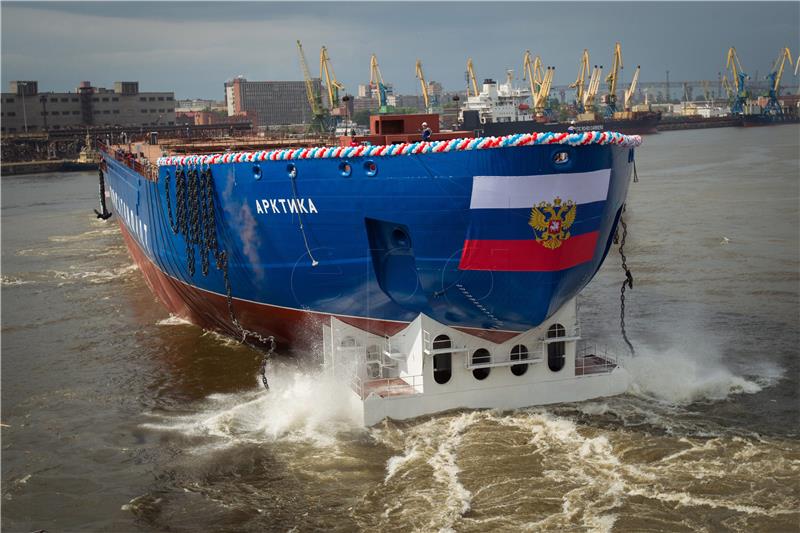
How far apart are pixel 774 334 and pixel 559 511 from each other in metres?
9.51

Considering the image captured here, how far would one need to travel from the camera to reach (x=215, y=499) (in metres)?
11.5

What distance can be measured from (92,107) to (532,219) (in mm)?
123972

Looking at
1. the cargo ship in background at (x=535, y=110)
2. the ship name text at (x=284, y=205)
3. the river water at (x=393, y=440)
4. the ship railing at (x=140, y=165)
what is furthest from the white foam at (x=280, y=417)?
the cargo ship in background at (x=535, y=110)

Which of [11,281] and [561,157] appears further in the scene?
[11,281]

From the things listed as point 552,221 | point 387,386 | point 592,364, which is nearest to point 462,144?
point 552,221

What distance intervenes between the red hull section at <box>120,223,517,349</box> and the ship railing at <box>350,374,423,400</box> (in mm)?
777

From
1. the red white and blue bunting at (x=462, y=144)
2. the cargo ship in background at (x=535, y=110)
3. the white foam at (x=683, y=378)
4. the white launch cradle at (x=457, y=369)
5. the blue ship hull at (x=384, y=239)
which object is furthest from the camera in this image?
the cargo ship in background at (x=535, y=110)

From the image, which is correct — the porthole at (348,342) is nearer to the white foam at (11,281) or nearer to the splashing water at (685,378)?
the splashing water at (685,378)

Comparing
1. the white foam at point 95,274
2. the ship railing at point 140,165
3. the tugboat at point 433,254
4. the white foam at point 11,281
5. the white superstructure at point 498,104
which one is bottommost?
the white foam at point 11,281

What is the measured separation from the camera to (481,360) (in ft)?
45.1

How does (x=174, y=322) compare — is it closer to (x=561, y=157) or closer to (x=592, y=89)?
(x=561, y=157)

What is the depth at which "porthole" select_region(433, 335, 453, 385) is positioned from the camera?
1355 centimetres

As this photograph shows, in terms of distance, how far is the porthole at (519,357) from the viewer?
13869 millimetres

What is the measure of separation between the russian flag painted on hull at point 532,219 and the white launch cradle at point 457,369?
1284 millimetres
